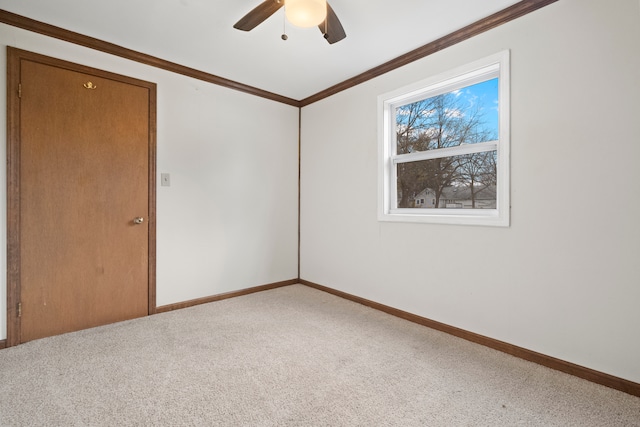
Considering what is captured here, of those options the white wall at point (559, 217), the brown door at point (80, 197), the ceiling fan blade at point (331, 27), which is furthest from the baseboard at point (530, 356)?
the brown door at point (80, 197)

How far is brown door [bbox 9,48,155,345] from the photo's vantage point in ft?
7.54

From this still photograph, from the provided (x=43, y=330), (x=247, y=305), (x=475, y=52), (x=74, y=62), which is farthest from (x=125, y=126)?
(x=475, y=52)

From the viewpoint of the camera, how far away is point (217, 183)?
3328 mm

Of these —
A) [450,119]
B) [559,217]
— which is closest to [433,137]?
[450,119]

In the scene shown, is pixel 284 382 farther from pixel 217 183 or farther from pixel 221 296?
pixel 217 183

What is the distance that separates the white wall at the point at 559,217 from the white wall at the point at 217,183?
5.63ft

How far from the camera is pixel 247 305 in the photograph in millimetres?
3195

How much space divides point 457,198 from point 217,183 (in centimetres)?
242

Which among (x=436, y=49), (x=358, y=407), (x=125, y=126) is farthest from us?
(x=125, y=126)

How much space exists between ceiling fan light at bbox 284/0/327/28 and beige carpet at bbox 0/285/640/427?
2.08m

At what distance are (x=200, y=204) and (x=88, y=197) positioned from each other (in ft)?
3.10

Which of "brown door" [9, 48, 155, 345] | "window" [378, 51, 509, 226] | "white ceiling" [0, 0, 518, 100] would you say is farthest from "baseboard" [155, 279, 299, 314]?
"white ceiling" [0, 0, 518, 100]

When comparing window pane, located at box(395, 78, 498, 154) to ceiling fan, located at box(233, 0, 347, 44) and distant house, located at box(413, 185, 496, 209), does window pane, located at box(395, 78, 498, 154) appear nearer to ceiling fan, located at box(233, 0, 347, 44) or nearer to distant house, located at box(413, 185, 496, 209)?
distant house, located at box(413, 185, 496, 209)

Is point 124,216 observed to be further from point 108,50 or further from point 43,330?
point 108,50
